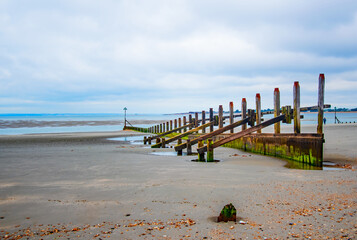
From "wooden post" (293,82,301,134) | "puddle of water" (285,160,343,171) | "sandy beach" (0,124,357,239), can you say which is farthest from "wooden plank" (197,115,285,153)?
"sandy beach" (0,124,357,239)

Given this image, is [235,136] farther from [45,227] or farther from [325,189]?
[45,227]

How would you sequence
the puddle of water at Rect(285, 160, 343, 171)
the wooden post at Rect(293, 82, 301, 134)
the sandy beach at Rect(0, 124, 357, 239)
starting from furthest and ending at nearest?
the wooden post at Rect(293, 82, 301, 134), the puddle of water at Rect(285, 160, 343, 171), the sandy beach at Rect(0, 124, 357, 239)

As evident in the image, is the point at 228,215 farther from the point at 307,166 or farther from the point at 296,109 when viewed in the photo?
the point at 296,109

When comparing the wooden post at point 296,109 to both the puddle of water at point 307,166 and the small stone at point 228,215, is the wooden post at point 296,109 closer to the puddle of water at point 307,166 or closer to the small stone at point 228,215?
the puddle of water at point 307,166

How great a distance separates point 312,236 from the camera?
3.97m

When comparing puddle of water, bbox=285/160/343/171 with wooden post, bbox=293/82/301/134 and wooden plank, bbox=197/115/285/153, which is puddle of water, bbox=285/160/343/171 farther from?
wooden plank, bbox=197/115/285/153

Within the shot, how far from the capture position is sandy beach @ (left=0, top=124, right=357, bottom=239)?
4242 mm

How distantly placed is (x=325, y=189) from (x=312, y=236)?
2.91 m

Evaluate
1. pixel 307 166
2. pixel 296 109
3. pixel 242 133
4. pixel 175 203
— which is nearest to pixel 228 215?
pixel 175 203

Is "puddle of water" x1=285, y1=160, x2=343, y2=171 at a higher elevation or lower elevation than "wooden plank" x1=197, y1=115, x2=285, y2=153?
lower

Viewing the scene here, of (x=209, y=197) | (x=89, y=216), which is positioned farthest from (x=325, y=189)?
(x=89, y=216)

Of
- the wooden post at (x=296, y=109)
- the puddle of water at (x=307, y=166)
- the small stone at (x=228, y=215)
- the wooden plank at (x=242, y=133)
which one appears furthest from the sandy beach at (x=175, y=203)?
the wooden post at (x=296, y=109)

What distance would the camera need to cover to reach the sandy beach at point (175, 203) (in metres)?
4.24

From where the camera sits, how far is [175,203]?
563 centimetres
